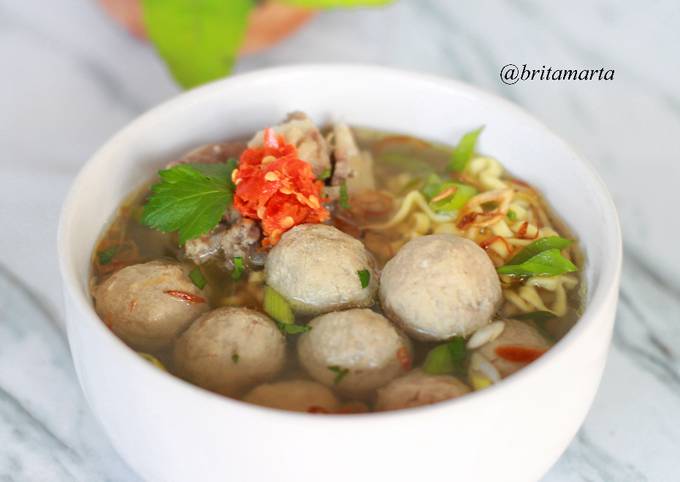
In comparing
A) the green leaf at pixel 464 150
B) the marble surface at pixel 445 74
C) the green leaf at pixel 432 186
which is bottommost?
the marble surface at pixel 445 74

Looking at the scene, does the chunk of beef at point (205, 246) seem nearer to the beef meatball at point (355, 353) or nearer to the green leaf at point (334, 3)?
the beef meatball at point (355, 353)

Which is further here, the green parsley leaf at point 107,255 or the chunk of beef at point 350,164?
the chunk of beef at point 350,164

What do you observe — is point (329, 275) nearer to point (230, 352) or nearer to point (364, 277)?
point (364, 277)

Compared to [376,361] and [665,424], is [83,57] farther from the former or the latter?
[665,424]

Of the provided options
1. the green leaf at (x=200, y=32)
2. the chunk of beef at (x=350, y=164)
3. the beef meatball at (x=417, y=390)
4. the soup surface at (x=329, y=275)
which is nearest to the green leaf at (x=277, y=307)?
the soup surface at (x=329, y=275)

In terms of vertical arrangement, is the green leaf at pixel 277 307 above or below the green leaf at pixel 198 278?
above

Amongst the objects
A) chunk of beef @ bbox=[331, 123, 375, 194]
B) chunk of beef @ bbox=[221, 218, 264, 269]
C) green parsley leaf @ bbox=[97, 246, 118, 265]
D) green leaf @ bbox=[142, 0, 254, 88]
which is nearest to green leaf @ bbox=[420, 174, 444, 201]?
chunk of beef @ bbox=[331, 123, 375, 194]

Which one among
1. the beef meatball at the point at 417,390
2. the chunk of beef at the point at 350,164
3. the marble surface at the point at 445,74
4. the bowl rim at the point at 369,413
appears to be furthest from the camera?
the chunk of beef at the point at 350,164
